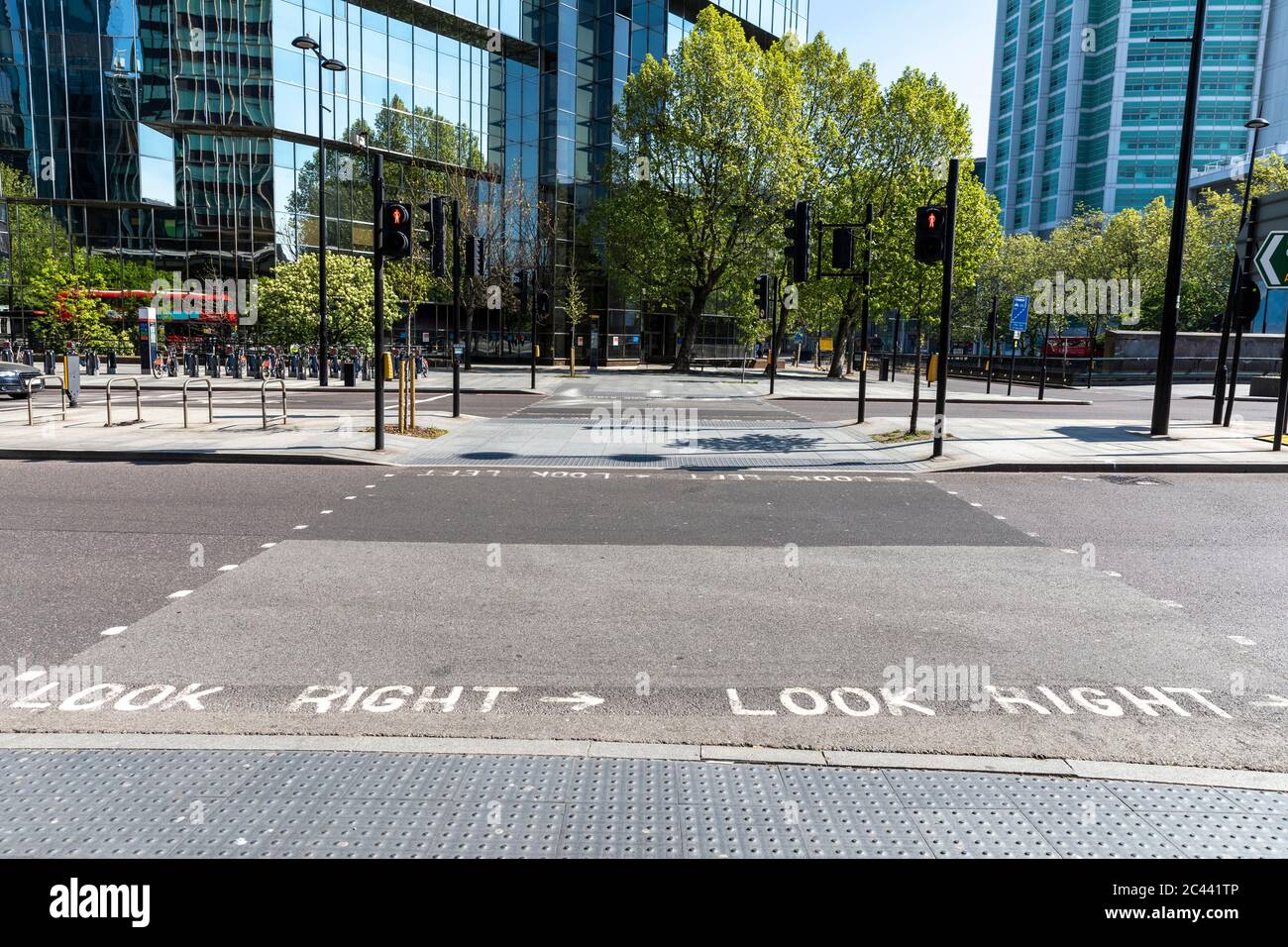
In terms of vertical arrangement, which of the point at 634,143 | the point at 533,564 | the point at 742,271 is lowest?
the point at 533,564

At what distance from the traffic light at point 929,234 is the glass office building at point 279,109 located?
41091 mm

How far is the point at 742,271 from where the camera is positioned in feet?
161

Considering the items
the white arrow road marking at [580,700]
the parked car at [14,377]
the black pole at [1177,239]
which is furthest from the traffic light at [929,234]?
the parked car at [14,377]

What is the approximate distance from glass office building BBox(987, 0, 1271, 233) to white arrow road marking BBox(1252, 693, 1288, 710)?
335 ft

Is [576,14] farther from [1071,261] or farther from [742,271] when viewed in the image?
[1071,261]

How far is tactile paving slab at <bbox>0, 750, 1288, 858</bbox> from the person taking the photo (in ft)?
11.0

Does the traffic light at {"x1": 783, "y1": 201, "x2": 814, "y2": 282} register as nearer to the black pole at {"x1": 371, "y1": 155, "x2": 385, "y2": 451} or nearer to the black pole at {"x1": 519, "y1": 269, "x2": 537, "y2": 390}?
the black pole at {"x1": 371, "y1": 155, "x2": 385, "y2": 451}

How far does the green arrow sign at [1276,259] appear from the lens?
16922mm

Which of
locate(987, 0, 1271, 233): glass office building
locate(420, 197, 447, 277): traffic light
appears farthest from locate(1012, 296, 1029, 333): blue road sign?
locate(987, 0, 1271, 233): glass office building

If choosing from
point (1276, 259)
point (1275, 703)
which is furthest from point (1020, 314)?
point (1275, 703)

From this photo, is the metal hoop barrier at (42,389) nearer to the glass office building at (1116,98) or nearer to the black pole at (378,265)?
the black pole at (378,265)

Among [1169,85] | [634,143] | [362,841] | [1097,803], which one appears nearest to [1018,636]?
[1097,803]

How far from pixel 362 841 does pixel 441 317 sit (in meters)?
58.9

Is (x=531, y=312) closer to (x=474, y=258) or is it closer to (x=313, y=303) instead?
(x=313, y=303)
